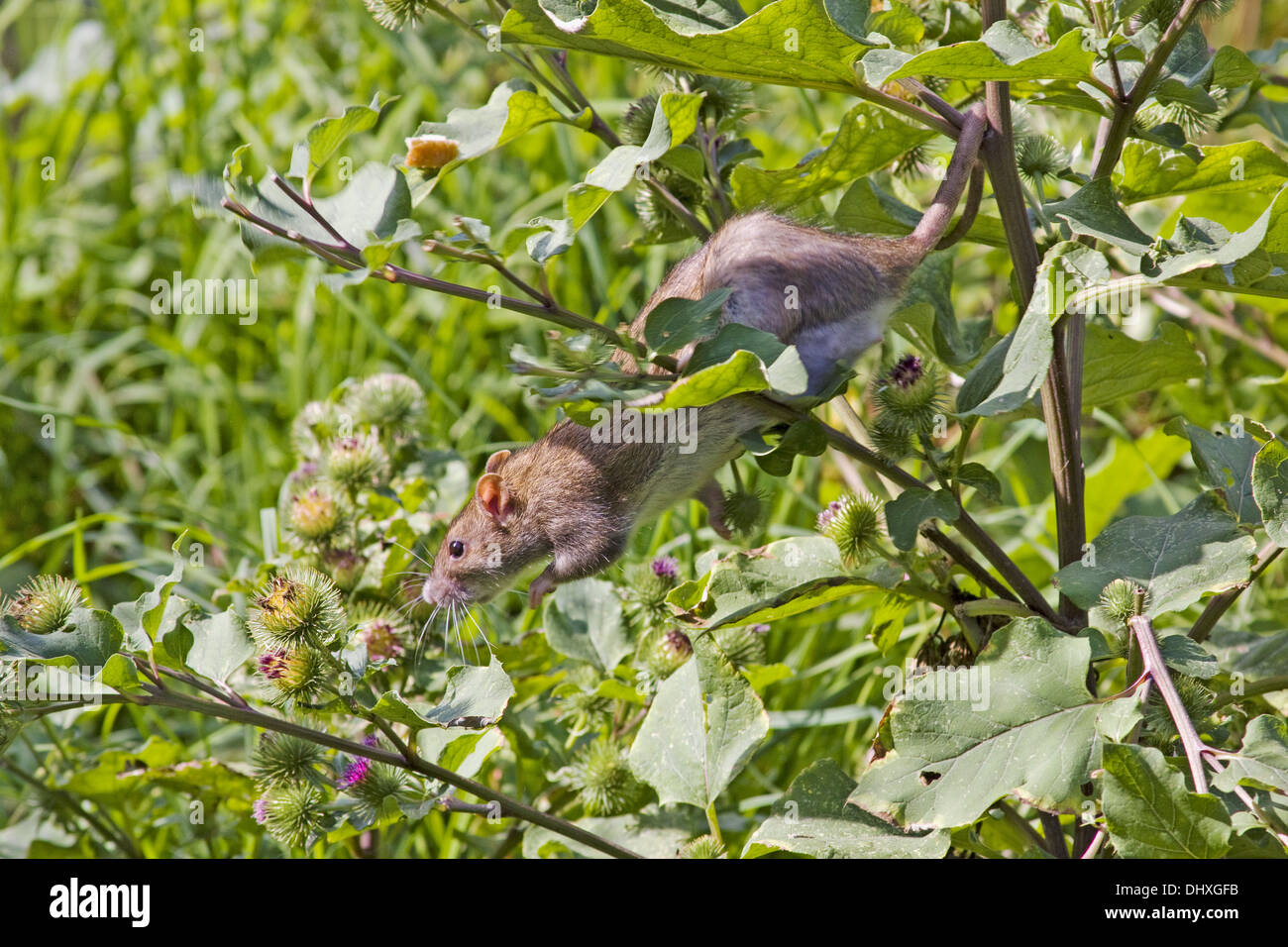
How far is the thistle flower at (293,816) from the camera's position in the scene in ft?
6.67

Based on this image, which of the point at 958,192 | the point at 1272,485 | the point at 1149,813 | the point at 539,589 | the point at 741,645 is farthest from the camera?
the point at 539,589

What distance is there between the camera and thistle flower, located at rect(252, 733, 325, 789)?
83.5 inches

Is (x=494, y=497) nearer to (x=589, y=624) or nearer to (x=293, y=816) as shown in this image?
(x=589, y=624)

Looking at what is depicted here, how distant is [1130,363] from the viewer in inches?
95.2

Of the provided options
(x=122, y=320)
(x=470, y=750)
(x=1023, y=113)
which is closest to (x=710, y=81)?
(x=1023, y=113)

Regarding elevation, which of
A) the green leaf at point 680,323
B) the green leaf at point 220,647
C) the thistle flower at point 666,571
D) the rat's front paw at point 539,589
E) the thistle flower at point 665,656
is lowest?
the thistle flower at point 665,656

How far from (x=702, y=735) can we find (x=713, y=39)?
124 centimetres

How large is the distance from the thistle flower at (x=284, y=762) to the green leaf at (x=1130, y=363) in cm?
165

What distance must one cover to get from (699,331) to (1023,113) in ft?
3.27

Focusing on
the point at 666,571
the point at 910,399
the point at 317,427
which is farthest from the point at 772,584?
the point at 317,427

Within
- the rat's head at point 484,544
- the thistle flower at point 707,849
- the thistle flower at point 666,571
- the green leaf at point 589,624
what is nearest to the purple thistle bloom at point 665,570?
the thistle flower at point 666,571

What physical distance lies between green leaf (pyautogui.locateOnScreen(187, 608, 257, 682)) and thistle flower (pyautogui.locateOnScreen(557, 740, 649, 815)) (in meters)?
0.80

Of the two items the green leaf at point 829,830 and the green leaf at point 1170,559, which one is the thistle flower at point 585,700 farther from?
the green leaf at point 1170,559

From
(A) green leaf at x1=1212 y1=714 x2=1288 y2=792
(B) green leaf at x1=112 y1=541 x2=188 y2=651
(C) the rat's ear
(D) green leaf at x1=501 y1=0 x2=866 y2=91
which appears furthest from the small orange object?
(A) green leaf at x1=1212 y1=714 x2=1288 y2=792
